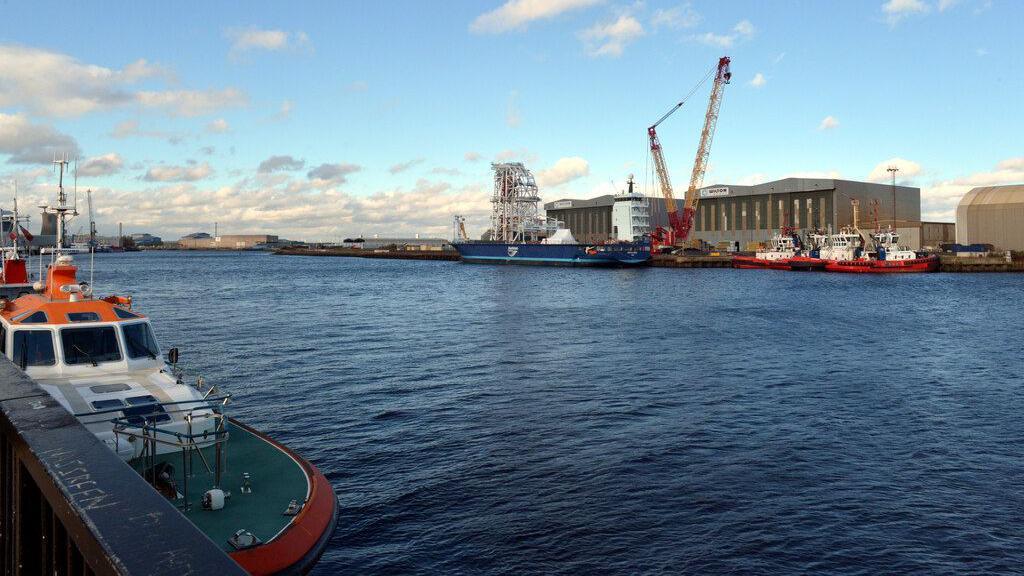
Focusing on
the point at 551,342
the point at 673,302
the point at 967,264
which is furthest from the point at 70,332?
→ the point at 967,264

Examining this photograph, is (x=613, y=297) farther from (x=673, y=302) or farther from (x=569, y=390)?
(x=569, y=390)

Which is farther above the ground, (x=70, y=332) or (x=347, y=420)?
(x=70, y=332)

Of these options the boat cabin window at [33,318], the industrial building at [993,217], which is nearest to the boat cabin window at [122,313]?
the boat cabin window at [33,318]

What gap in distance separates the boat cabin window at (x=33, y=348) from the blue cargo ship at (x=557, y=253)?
13662 centimetres

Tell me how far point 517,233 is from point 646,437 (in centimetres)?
15993

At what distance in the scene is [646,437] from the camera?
2361 centimetres

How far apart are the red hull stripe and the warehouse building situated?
15669 cm

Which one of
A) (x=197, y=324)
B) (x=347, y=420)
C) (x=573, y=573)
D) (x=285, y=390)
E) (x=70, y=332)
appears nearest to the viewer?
(x=573, y=573)

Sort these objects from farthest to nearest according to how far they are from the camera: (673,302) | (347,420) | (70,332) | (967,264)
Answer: (967,264), (673,302), (347,420), (70,332)

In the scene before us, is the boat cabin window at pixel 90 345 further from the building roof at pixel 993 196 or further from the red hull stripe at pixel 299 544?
the building roof at pixel 993 196

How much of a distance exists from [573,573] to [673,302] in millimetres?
62269

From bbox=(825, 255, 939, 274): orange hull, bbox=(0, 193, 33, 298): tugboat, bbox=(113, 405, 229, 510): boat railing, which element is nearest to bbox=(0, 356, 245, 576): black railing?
bbox=(113, 405, 229, 510): boat railing

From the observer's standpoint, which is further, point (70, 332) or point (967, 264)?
point (967, 264)

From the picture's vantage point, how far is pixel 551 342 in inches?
1797
